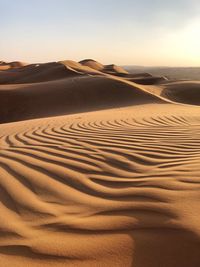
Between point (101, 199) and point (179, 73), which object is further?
point (179, 73)

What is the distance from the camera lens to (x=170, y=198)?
2.44m

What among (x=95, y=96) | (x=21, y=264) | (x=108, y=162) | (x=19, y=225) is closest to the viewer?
(x=21, y=264)

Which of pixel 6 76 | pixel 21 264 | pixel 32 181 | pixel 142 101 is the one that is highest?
pixel 6 76

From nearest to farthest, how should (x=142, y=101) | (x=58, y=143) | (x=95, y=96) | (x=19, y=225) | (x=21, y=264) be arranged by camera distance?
1. (x=21, y=264)
2. (x=19, y=225)
3. (x=58, y=143)
4. (x=142, y=101)
5. (x=95, y=96)

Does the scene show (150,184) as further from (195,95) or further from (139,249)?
(195,95)

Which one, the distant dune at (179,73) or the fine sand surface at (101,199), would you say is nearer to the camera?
the fine sand surface at (101,199)

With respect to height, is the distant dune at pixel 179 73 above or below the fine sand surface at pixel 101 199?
above

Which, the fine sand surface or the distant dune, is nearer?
the fine sand surface

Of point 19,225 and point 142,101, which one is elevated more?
point 142,101

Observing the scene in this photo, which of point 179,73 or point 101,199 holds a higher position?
point 179,73

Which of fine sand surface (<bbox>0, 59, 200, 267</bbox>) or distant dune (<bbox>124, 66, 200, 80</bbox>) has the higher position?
distant dune (<bbox>124, 66, 200, 80</bbox>)

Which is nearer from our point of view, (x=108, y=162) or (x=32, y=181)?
(x=32, y=181)

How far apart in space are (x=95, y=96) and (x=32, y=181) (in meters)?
12.3

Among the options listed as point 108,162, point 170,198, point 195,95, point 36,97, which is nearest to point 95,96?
point 36,97
